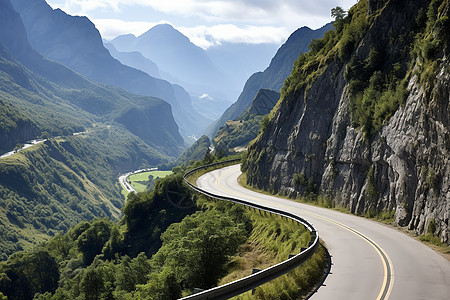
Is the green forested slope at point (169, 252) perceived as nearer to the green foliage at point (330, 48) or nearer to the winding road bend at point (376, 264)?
the winding road bend at point (376, 264)

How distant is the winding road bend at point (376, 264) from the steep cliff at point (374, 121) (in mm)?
2103

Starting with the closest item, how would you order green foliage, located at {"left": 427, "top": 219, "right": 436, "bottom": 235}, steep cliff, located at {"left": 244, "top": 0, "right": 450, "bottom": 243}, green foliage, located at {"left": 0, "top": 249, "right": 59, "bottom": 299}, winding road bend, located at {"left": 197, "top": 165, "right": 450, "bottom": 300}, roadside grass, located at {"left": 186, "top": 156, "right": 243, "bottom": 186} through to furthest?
winding road bend, located at {"left": 197, "top": 165, "right": 450, "bottom": 300} < green foliage, located at {"left": 427, "top": 219, "right": 436, "bottom": 235} < steep cliff, located at {"left": 244, "top": 0, "right": 450, "bottom": 243} < roadside grass, located at {"left": 186, "top": 156, "right": 243, "bottom": 186} < green foliage, located at {"left": 0, "top": 249, "right": 59, "bottom": 299}

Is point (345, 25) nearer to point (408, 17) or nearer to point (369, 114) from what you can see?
point (408, 17)

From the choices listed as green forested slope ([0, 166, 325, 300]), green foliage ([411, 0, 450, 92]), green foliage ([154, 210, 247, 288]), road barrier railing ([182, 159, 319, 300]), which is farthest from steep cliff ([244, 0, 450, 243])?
green foliage ([154, 210, 247, 288])

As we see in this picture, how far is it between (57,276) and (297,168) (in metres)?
67.9

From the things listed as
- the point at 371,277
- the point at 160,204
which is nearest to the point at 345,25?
the point at 371,277

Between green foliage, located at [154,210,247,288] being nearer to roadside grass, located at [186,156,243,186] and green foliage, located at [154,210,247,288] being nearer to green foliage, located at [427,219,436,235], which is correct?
green foliage, located at [427,219,436,235]

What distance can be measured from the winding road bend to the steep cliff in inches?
82.8

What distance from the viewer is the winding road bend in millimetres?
14188

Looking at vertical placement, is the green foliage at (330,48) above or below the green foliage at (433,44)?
above

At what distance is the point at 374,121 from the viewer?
31156mm

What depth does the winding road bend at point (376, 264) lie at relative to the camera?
1419cm

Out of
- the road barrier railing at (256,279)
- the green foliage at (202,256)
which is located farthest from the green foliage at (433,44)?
the green foliage at (202,256)

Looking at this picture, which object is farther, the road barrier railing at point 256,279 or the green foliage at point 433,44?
the green foliage at point 433,44
